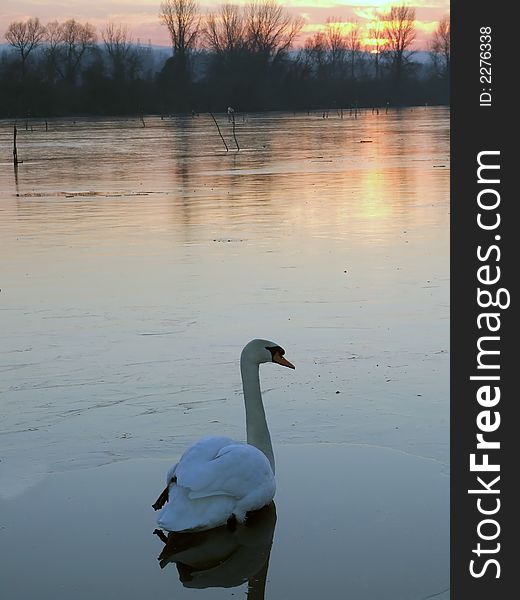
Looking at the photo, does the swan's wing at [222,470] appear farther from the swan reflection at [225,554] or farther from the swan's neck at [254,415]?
the swan's neck at [254,415]

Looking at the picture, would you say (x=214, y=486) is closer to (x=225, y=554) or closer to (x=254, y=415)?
(x=225, y=554)

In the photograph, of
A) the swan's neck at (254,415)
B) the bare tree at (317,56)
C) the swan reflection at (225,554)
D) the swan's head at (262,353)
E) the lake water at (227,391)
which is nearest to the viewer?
the swan reflection at (225,554)

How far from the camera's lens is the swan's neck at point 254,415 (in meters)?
5.21

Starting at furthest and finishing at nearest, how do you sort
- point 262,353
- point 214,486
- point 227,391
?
point 227,391 < point 262,353 < point 214,486

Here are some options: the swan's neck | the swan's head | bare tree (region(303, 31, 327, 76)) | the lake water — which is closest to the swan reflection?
the lake water

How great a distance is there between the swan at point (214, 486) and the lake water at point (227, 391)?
0.15 meters

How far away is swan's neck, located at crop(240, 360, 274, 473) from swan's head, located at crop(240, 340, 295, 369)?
25 mm

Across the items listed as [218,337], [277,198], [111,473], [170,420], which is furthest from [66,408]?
[277,198]

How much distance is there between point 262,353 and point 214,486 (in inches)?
39.4

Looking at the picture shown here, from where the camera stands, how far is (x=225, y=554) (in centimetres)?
462

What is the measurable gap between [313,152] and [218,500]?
2969 centimetres

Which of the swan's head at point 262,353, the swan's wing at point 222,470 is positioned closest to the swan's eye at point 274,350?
the swan's head at point 262,353

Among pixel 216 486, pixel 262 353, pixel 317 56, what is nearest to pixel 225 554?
Result: pixel 216 486

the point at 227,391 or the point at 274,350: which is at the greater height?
the point at 274,350
